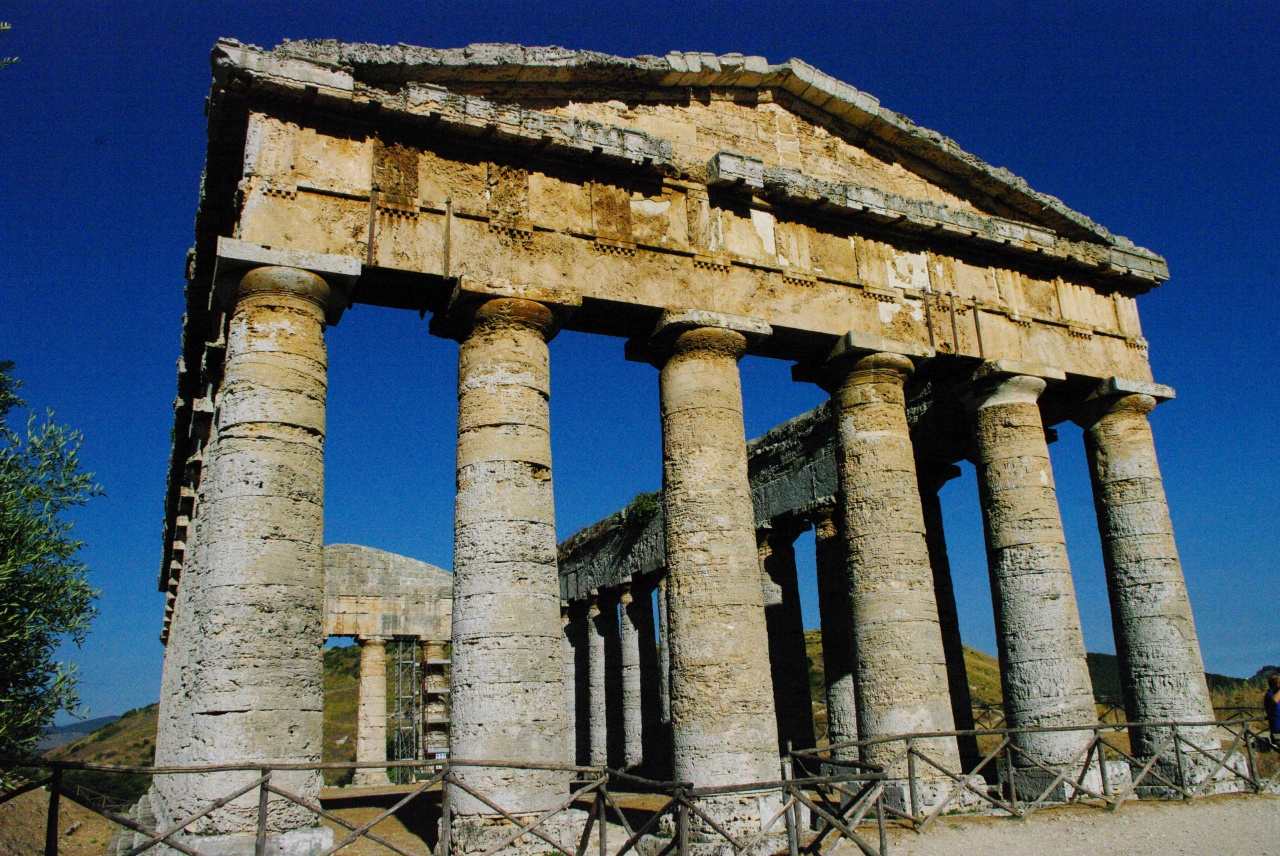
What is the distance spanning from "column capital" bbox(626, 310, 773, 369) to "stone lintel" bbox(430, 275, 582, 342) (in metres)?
1.20

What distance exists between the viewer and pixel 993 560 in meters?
13.5

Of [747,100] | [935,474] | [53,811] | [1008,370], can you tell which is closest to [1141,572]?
[1008,370]

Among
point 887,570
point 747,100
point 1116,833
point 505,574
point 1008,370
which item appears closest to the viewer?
point 505,574

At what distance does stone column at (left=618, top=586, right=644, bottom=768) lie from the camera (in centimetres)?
2053

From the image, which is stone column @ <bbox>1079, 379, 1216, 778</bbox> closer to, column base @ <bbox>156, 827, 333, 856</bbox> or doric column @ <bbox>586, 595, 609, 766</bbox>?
column base @ <bbox>156, 827, 333, 856</bbox>

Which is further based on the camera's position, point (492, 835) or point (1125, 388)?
point (1125, 388)

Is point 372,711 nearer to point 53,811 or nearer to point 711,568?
point 711,568

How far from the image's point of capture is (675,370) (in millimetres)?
11641

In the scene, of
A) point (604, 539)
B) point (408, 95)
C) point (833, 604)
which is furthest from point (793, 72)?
point (604, 539)

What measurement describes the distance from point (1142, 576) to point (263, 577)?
38.5 feet

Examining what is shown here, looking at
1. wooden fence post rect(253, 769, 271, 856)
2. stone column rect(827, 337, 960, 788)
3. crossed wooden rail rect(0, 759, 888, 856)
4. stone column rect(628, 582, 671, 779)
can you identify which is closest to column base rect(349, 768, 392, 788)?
stone column rect(628, 582, 671, 779)

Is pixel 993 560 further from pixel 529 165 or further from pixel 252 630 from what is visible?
pixel 252 630

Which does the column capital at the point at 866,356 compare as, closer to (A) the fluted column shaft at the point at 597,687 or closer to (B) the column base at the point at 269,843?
(B) the column base at the point at 269,843

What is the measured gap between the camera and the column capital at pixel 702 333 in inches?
455
